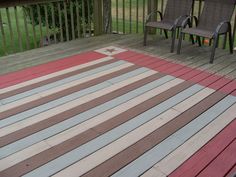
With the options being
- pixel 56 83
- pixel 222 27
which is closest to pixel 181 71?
pixel 222 27

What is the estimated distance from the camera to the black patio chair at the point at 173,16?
5098 millimetres

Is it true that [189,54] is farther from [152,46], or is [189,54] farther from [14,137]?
[14,137]

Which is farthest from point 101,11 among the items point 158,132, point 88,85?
point 158,132

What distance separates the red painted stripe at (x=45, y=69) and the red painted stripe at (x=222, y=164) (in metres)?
2.69

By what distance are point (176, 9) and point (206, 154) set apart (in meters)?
3.52

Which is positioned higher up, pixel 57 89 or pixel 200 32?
pixel 200 32

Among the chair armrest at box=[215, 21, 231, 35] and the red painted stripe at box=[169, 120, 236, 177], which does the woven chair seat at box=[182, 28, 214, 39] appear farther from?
the red painted stripe at box=[169, 120, 236, 177]

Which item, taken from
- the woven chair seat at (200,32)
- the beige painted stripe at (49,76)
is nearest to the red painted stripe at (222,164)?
the woven chair seat at (200,32)

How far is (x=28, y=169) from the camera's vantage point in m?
2.40

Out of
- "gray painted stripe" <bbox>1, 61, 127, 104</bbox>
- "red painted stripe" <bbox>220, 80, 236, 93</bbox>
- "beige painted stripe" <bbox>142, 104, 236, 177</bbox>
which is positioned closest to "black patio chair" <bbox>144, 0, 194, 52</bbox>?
"gray painted stripe" <bbox>1, 61, 127, 104</bbox>

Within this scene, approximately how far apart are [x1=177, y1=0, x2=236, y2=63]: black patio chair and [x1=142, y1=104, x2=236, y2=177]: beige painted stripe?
1.70 meters

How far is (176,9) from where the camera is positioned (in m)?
5.46

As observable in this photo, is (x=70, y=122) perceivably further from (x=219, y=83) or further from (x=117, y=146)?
(x=219, y=83)

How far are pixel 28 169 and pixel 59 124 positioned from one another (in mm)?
699
